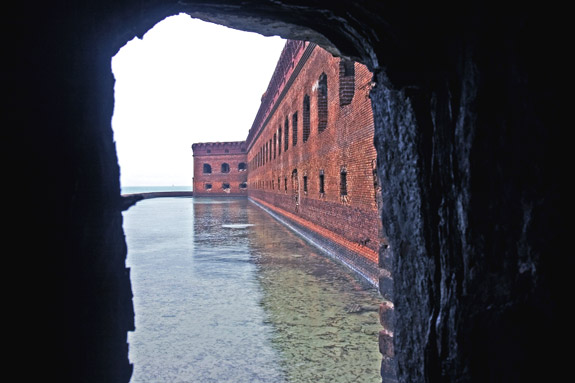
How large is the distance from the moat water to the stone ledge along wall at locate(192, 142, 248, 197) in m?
34.6

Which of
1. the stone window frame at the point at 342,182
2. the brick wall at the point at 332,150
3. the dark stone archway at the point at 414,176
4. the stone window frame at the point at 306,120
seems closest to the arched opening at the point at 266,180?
the brick wall at the point at 332,150

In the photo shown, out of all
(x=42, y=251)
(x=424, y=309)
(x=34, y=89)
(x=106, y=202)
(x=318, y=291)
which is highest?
(x=34, y=89)

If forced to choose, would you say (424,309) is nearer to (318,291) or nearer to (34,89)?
(34,89)

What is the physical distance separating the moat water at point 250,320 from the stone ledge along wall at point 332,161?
663 millimetres

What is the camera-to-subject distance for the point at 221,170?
4381 cm

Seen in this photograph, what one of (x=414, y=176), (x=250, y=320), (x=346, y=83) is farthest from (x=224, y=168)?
(x=414, y=176)

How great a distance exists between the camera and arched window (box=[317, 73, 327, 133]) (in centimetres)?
1070

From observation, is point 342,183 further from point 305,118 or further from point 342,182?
point 305,118

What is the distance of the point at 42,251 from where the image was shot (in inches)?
49.4

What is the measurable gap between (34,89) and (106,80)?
0.44m

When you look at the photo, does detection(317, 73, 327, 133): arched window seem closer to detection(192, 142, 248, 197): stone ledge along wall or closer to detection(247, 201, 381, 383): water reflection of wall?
detection(247, 201, 381, 383): water reflection of wall

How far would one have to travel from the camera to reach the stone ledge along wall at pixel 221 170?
4362cm

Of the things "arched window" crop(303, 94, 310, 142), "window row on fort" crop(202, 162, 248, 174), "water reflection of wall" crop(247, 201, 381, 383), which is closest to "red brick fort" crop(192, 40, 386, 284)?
"arched window" crop(303, 94, 310, 142)

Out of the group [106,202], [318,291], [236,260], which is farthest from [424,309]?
[236,260]
